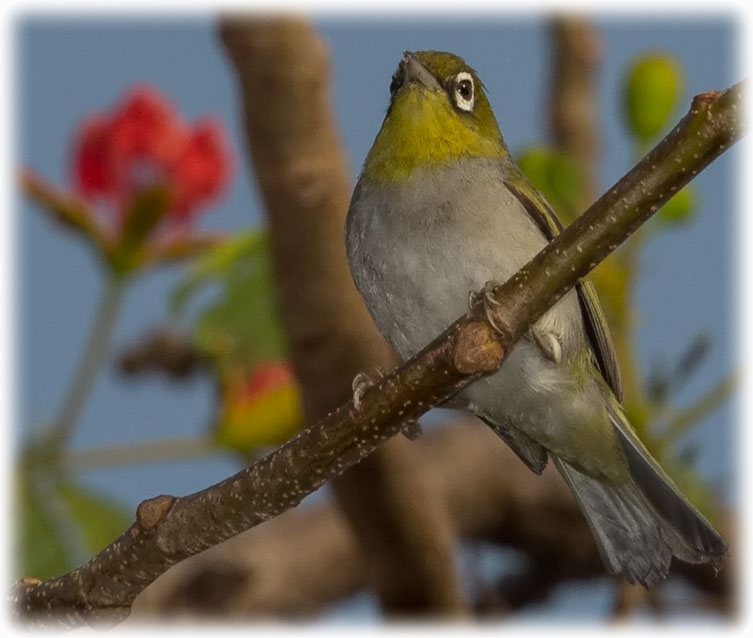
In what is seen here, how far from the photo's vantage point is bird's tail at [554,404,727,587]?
9.83 ft

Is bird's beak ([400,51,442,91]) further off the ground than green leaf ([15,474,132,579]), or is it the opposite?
bird's beak ([400,51,442,91])

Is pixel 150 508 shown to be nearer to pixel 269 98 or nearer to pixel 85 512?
pixel 269 98

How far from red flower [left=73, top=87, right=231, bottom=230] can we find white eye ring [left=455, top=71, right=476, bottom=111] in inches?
39.7

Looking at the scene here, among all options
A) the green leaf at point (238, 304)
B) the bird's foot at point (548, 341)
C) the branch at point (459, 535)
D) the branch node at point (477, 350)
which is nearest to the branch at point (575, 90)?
the branch at point (459, 535)

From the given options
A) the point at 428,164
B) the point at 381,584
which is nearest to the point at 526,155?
the point at 428,164

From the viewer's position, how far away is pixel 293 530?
5344mm

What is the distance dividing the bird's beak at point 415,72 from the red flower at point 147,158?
99 centimetres

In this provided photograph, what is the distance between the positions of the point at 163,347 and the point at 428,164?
2.04 metres

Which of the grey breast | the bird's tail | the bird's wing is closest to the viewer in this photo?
the bird's tail

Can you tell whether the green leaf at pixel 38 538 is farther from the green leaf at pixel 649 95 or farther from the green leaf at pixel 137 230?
the green leaf at pixel 649 95

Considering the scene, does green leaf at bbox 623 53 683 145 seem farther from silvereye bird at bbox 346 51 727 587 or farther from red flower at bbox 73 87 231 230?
red flower at bbox 73 87 231 230

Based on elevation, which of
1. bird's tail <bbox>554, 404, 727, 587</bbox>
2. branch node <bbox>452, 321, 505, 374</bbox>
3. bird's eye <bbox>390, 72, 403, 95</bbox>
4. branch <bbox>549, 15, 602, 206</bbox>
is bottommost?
bird's tail <bbox>554, 404, 727, 587</bbox>

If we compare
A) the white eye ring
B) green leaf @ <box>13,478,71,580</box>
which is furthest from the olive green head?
green leaf @ <box>13,478,71,580</box>

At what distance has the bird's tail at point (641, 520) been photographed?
2996mm
